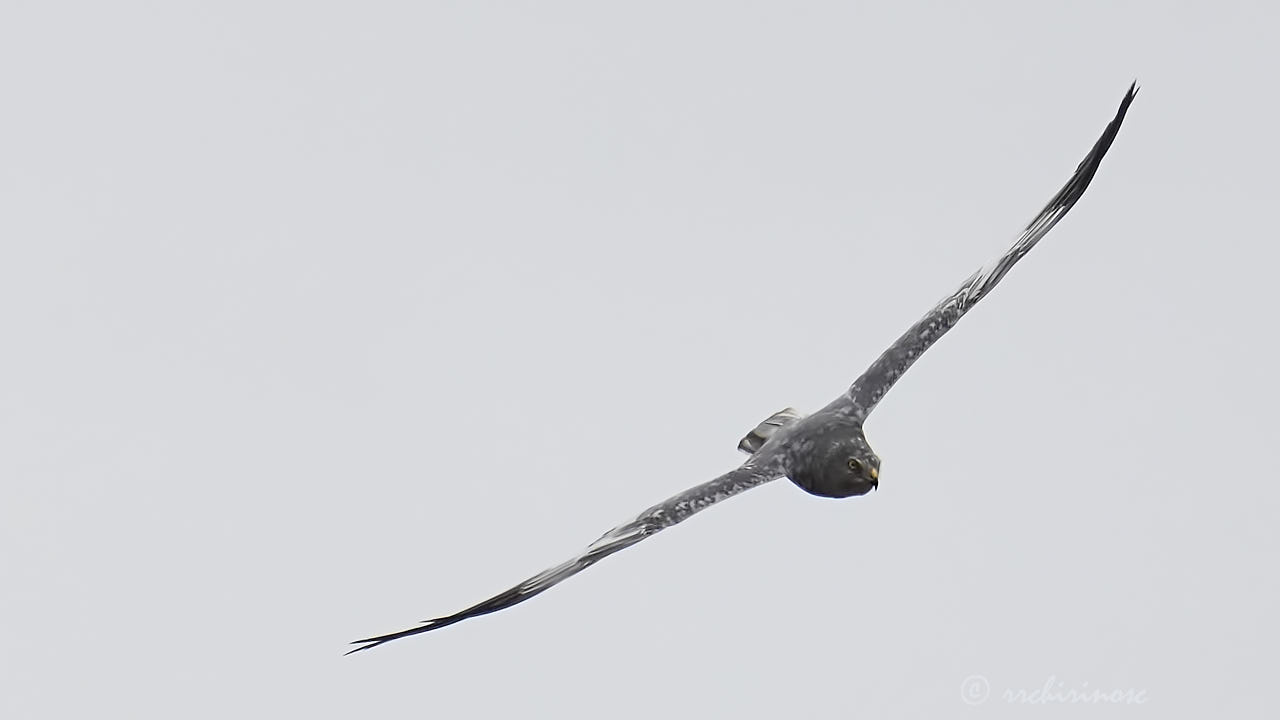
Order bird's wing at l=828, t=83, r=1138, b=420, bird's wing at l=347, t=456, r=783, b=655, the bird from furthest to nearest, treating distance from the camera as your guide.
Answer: bird's wing at l=828, t=83, r=1138, b=420
the bird
bird's wing at l=347, t=456, r=783, b=655

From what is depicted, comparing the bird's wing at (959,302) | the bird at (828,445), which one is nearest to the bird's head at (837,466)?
the bird at (828,445)

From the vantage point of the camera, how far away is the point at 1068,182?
1961 centimetres

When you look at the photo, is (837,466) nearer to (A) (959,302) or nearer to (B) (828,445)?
(B) (828,445)

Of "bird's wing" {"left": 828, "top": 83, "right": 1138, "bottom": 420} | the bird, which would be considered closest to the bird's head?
the bird

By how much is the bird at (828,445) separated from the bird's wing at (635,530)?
0.01 m

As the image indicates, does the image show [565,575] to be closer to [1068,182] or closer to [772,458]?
[772,458]

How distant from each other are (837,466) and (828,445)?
14.9 inches

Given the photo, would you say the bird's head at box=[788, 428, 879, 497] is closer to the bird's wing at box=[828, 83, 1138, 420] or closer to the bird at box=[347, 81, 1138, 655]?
the bird at box=[347, 81, 1138, 655]

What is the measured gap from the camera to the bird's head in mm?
16688

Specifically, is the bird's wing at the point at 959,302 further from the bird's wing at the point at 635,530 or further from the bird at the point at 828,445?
the bird's wing at the point at 635,530

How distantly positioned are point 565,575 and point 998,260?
7.77 m

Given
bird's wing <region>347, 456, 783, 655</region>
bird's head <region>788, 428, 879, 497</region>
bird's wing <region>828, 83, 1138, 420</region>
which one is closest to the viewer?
bird's wing <region>347, 456, 783, 655</region>

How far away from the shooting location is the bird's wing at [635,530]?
14695 millimetres

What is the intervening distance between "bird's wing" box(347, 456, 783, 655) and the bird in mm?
11
